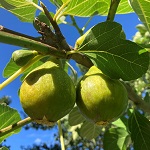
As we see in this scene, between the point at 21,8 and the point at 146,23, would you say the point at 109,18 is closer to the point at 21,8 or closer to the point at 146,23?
the point at 146,23

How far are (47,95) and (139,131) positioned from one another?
66 centimetres

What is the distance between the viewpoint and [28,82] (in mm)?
1040

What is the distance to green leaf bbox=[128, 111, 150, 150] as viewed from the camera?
145 cm

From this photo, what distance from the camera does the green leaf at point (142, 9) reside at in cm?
101

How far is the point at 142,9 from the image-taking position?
1.02 meters

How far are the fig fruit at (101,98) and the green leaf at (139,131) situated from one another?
1.39 feet

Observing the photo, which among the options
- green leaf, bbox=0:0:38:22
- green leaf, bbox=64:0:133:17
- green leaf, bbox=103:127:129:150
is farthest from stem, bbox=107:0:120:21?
green leaf, bbox=103:127:129:150

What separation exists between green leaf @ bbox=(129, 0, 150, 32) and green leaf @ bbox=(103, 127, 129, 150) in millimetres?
1057

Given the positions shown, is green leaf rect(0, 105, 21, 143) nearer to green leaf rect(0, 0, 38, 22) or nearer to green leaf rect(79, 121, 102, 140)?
green leaf rect(0, 0, 38, 22)

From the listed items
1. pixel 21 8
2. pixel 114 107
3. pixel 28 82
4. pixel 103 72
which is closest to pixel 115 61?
pixel 103 72

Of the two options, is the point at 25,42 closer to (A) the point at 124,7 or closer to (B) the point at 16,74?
(B) the point at 16,74

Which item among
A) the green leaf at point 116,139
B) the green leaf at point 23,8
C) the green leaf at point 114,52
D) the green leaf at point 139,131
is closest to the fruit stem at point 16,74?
the green leaf at point 114,52

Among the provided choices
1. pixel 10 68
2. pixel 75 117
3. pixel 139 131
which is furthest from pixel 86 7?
pixel 75 117

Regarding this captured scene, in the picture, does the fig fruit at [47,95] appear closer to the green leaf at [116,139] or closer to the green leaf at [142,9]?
the green leaf at [142,9]
